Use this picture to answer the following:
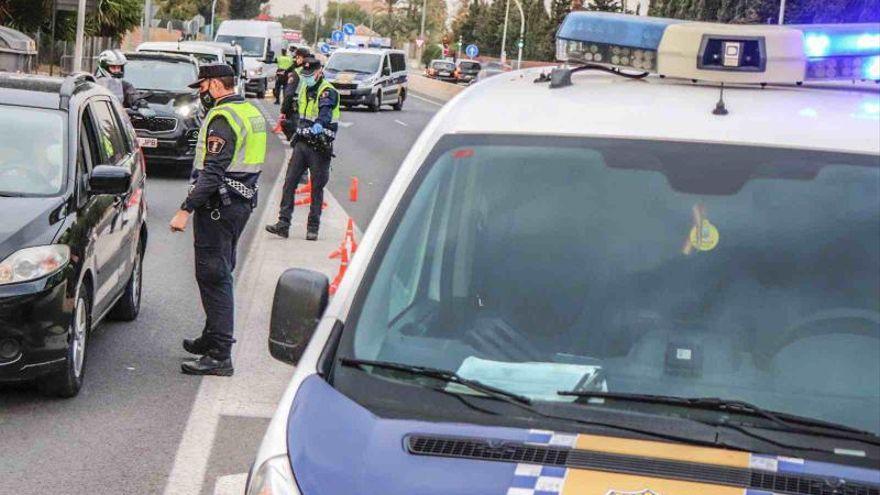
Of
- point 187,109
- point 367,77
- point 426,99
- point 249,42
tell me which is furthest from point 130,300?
point 426,99

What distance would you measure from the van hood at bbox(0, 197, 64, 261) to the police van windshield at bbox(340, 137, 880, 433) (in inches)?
156

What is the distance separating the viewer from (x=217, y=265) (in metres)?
9.18

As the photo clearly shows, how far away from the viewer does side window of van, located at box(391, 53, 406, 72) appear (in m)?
50.5

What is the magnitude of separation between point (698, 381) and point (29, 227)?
492 cm

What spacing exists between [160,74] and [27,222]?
52.6 feet

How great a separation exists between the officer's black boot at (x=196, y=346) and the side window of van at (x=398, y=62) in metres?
41.0

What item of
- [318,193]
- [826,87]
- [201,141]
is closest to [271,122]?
[318,193]

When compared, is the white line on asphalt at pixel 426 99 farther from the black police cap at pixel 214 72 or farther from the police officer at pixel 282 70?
the black police cap at pixel 214 72

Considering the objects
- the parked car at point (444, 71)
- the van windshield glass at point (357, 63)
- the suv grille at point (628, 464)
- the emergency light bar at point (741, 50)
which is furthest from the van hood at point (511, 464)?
the parked car at point (444, 71)

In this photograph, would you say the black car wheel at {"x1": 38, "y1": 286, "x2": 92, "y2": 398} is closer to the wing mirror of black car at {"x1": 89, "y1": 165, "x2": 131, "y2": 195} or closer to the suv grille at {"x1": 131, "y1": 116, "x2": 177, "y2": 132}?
the wing mirror of black car at {"x1": 89, "y1": 165, "x2": 131, "y2": 195}

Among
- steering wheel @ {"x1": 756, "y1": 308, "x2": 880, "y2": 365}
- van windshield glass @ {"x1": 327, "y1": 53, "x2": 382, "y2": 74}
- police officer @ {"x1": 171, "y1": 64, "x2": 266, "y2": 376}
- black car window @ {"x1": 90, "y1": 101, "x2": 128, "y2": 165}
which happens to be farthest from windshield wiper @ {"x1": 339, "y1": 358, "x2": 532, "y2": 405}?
van windshield glass @ {"x1": 327, "y1": 53, "x2": 382, "y2": 74}

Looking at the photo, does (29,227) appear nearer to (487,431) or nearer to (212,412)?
(212,412)

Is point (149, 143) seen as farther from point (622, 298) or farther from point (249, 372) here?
point (622, 298)

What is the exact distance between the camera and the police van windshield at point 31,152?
28.4 feet
